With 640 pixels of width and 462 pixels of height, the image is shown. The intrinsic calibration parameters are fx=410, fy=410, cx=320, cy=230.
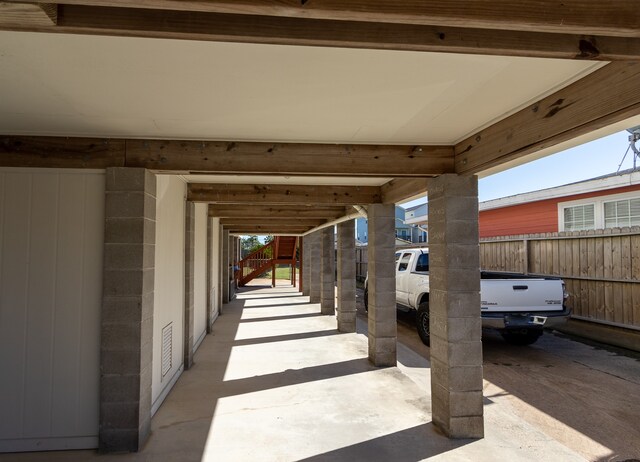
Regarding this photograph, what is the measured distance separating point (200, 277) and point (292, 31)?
786 cm

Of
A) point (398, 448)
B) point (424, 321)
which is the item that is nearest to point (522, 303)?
Answer: point (424, 321)

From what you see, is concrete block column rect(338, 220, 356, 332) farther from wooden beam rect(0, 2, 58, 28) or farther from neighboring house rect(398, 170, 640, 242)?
wooden beam rect(0, 2, 58, 28)

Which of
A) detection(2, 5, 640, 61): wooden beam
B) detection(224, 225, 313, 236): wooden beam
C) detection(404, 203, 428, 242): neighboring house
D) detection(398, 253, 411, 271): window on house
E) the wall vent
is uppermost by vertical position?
detection(404, 203, 428, 242): neighboring house

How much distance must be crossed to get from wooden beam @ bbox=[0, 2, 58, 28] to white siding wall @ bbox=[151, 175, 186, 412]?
3.55m

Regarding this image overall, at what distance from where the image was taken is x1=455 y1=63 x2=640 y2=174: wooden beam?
239 centimetres

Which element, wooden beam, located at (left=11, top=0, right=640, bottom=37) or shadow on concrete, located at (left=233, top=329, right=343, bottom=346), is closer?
wooden beam, located at (left=11, top=0, right=640, bottom=37)

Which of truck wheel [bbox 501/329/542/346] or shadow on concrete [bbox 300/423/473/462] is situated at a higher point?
truck wheel [bbox 501/329/542/346]

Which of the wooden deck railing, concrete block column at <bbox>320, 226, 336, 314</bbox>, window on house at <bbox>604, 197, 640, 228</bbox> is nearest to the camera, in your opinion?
window on house at <bbox>604, 197, 640, 228</bbox>

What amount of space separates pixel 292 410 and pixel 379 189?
392 centimetres

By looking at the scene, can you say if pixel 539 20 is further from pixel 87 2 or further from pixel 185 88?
pixel 185 88

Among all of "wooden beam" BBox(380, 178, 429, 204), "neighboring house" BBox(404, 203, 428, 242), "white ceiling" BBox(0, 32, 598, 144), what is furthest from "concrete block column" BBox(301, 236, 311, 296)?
"white ceiling" BBox(0, 32, 598, 144)

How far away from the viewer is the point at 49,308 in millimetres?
4082

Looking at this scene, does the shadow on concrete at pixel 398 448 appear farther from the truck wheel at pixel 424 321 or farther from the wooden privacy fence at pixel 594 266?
the wooden privacy fence at pixel 594 266

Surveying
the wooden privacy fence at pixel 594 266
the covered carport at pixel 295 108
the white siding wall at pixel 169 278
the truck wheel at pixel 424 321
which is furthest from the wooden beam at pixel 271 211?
the wooden privacy fence at pixel 594 266
